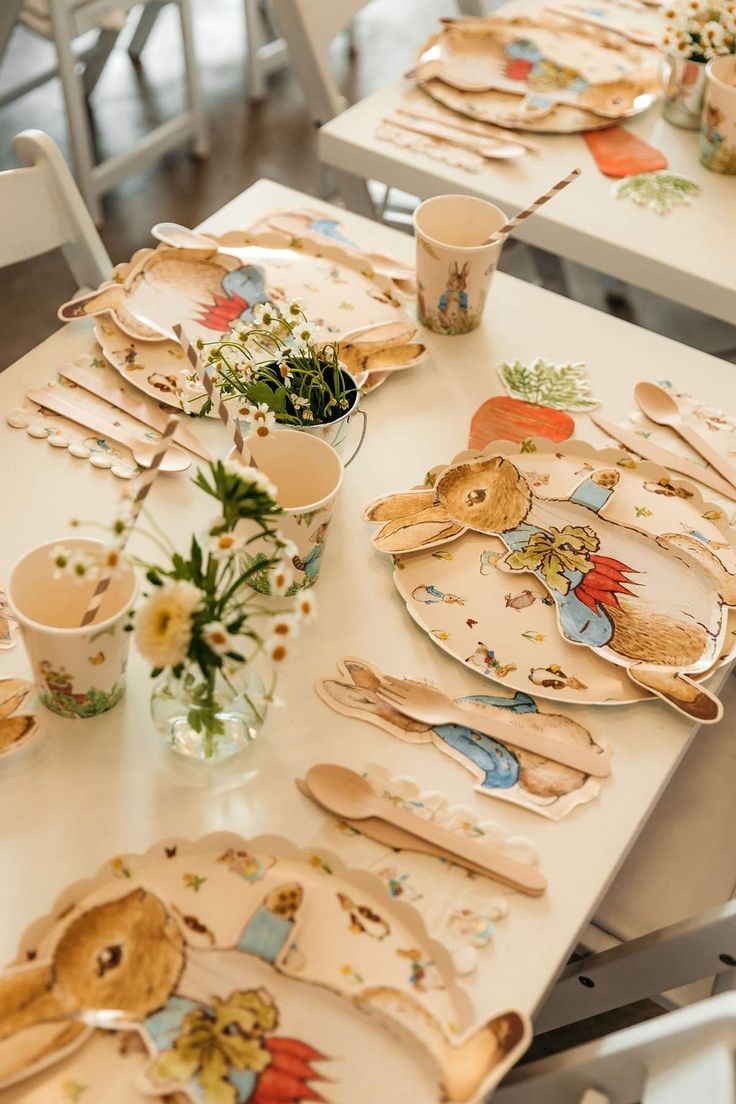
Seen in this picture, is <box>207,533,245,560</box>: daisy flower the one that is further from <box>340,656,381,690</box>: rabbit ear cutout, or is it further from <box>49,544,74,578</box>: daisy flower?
<box>340,656,381,690</box>: rabbit ear cutout

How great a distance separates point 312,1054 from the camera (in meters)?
0.71

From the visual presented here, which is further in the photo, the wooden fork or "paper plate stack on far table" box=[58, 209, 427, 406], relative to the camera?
"paper plate stack on far table" box=[58, 209, 427, 406]

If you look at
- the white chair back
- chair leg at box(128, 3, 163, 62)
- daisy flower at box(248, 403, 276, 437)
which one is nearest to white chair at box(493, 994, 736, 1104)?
daisy flower at box(248, 403, 276, 437)

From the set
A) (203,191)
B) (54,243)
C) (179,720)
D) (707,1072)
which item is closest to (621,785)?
(707,1072)

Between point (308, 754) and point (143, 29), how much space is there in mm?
3094

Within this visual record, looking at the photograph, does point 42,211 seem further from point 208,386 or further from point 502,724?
point 502,724

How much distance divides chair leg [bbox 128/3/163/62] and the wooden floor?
0.14 ft

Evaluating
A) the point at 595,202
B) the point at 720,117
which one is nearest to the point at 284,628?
the point at 595,202

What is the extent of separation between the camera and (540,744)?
90 centimetres

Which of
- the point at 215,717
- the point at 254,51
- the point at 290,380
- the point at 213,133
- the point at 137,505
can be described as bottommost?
the point at 213,133

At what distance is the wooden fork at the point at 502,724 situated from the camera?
89cm

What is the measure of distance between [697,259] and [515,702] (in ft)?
2.58

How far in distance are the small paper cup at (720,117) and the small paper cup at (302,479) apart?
0.93 metres

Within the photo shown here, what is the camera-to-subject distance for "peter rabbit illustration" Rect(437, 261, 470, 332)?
1238 mm
